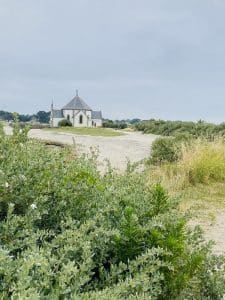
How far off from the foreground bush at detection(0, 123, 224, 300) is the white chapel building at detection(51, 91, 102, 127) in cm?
6588

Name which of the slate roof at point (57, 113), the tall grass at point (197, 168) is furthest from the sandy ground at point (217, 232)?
the slate roof at point (57, 113)

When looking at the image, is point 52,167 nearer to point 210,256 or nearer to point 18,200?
point 18,200

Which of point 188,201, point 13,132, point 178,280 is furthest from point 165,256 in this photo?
point 188,201

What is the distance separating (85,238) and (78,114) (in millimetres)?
68945

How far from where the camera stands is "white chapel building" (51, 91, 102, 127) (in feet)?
229

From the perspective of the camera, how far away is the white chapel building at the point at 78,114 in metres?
69.9

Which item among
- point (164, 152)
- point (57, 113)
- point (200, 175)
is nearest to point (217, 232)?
point (200, 175)

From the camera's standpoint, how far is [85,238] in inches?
85.8

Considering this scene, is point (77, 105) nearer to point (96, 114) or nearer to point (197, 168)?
point (96, 114)

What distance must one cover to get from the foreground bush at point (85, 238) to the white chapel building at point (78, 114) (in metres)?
65.9

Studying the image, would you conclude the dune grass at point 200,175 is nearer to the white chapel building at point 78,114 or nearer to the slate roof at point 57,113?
the white chapel building at point 78,114

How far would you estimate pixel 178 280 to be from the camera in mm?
2432

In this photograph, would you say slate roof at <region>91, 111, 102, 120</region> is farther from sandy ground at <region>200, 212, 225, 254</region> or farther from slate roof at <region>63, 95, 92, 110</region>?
sandy ground at <region>200, 212, 225, 254</region>

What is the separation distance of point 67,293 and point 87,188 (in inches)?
35.2
